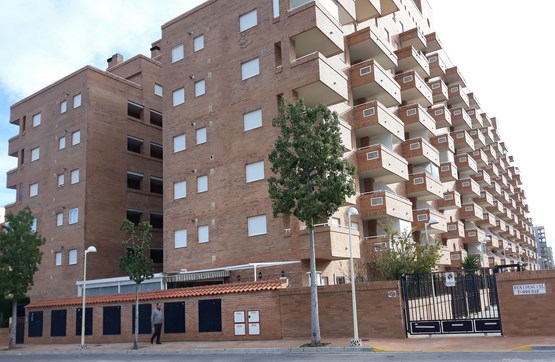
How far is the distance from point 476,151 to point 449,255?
72.8 ft

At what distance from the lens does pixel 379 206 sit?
33531 millimetres

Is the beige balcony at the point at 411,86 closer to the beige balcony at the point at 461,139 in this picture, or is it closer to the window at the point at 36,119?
the beige balcony at the point at 461,139

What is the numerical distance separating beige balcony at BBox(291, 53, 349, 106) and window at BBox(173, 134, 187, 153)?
9368 millimetres

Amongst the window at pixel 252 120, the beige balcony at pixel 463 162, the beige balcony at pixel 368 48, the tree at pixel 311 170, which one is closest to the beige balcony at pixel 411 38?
the beige balcony at pixel 368 48

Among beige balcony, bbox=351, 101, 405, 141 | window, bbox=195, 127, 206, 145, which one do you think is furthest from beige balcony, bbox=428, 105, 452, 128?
window, bbox=195, 127, 206, 145

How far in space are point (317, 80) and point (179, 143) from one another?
38.1ft

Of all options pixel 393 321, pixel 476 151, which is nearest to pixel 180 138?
pixel 393 321

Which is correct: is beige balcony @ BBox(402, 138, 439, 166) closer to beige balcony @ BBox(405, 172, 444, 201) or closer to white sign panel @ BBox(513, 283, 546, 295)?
beige balcony @ BBox(405, 172, 444, 201)

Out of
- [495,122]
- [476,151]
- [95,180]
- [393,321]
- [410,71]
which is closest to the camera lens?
[393,321]

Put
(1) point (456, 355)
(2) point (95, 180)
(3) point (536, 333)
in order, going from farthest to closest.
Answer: (2) point (95, 180), (3) point (536, 333), (1) point (456, 355)

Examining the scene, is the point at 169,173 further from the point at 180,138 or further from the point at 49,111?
the point at 49,111

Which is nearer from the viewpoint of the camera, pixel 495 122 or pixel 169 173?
pixel 169 173

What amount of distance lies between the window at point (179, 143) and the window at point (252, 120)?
5532 millimetres

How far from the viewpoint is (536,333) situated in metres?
18.0
